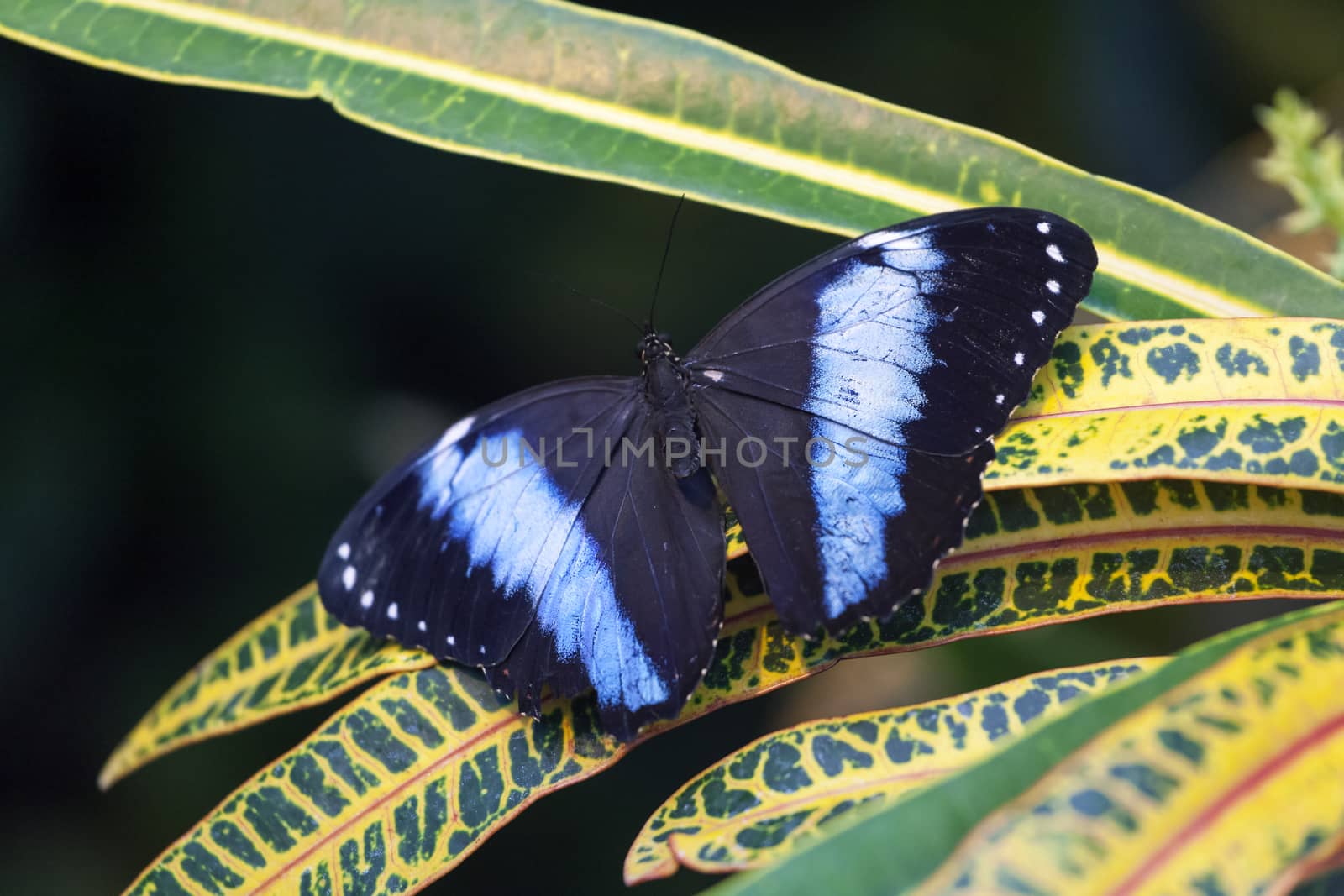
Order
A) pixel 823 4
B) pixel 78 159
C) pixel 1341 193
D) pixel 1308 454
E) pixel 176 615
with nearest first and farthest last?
pixel 1308 454 < pixel 1341 193 < pixel 78 159 < pixel 176 615 < pixel 823 4

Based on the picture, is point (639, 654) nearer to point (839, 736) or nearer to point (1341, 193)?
point (839, 736)

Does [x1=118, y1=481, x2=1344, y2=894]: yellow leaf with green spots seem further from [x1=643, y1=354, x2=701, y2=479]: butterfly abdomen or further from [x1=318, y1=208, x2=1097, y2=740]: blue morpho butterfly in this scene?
[x1=643, y1=354, x2=701, y2=479]: butterfly abdomen

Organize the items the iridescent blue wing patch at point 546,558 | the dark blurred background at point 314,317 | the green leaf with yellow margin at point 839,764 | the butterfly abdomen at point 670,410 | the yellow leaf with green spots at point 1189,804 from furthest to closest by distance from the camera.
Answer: the dark blurred background at point 314,317 < the butterfly abdomen at point 670,410 < the iridescent blue wing patch at point 546,558 < the green leaf with yellow margin at point 839,764 < the yellow leaf with green spots at point 1189,804

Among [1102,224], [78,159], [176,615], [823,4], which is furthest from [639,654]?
[823,4]

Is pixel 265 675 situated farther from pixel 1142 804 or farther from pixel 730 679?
pixel 1142 804

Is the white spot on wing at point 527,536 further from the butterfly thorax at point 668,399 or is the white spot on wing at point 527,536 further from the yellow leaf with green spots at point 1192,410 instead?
the yellow leaf with green spots at point 1192,410

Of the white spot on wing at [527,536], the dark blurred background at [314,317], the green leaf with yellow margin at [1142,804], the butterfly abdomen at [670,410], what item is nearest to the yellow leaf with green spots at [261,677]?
the white spot on wing at [527,536]

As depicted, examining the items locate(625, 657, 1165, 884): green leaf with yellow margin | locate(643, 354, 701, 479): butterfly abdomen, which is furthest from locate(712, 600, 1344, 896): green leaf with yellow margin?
locate(643, 354, 701, 479): butterfly abdomen
